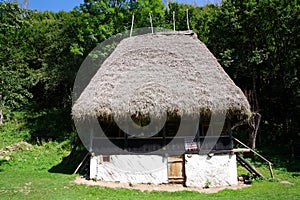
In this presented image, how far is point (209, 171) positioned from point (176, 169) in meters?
1.11

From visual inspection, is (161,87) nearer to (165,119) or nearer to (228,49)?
(165,119)

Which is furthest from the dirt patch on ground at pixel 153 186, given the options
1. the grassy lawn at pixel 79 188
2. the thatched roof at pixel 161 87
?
the thatched roof at pixel 161 87

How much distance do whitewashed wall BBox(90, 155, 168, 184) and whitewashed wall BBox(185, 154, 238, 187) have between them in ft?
2.75

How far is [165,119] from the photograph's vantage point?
10133 mm

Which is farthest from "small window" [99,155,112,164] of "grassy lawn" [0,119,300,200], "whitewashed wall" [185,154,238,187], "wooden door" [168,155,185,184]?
"whitewashed wall" [185,154,238,187]

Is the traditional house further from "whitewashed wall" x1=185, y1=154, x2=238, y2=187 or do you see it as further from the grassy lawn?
the grassy lawn

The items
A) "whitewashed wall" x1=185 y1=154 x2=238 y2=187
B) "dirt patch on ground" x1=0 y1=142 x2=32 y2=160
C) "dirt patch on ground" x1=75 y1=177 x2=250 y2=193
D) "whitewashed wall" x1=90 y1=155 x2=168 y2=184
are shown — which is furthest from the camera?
"dirt patch on ground" x1=0 y1=142 x2=32 y2=160

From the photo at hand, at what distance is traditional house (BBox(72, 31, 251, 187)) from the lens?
388 inches

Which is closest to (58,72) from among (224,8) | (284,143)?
(224,8)

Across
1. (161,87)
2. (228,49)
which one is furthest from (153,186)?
(228,49)

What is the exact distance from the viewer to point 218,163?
400 inches

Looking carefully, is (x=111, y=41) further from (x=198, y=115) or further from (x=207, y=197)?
(x=207, y=197)

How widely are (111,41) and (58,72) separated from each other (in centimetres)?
558

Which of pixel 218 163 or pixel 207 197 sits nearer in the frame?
pixel 207 197
